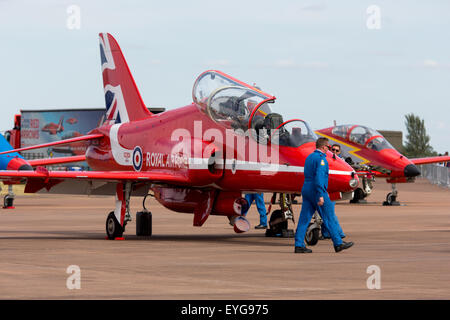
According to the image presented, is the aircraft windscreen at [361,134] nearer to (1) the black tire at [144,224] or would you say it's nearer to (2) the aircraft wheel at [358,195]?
(2) the aircraft wheel at [358,195]

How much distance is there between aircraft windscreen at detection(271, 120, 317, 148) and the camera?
16.8 m

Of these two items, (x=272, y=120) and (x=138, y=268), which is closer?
(x=138, y=268)

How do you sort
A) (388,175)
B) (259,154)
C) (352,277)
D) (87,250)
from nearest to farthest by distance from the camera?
(352,277)
(87,250)
(259,154)
(388,175)

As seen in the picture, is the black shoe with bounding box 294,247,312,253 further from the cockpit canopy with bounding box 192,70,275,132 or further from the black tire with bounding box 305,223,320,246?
the cockpit canopy with bounding box 192,70,275,132

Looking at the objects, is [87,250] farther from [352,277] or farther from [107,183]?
[352,277]

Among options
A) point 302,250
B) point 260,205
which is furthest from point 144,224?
point 302,250

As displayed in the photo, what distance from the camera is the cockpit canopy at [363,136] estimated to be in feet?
115

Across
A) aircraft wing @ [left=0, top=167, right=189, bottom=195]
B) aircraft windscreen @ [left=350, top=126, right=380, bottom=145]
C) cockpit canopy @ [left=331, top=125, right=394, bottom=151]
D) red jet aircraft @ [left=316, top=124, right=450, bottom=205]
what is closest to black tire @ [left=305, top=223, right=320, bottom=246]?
aircraft wing @ [left=0, top=167, right=189, bottom=195]

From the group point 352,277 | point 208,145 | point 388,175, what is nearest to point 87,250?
point 208,145

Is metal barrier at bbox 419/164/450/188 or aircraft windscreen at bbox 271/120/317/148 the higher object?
aircraft windscreen at bbox 271/120/317/148

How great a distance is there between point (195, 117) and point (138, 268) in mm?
6440

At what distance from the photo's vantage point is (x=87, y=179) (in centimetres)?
1838

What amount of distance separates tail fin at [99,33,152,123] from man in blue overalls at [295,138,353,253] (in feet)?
25.7
